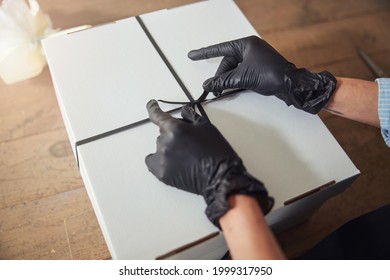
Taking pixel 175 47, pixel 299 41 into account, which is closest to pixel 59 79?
pixel 175 47

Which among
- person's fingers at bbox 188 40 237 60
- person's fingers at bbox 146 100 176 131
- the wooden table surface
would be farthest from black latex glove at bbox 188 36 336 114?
the wooden table surface

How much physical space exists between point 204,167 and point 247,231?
13 cm

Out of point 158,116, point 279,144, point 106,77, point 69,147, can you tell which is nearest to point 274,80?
point 279,144

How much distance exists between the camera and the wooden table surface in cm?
101

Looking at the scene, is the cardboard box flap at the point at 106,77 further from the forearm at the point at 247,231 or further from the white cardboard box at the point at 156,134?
the forearm at the point at 247,231

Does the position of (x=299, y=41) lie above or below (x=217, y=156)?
below

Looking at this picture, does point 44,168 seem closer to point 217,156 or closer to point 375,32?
point 217,156

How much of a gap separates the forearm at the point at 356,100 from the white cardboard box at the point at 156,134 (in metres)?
0.07

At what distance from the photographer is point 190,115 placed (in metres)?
0.75

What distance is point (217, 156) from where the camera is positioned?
65 centimetres

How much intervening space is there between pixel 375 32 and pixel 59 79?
1266mm

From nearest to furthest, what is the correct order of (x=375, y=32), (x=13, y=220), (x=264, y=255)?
(x=264, y=255), (x=13, y=220), (x=375, y=32)

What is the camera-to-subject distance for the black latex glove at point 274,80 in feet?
2.58

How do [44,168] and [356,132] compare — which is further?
[356,132]
